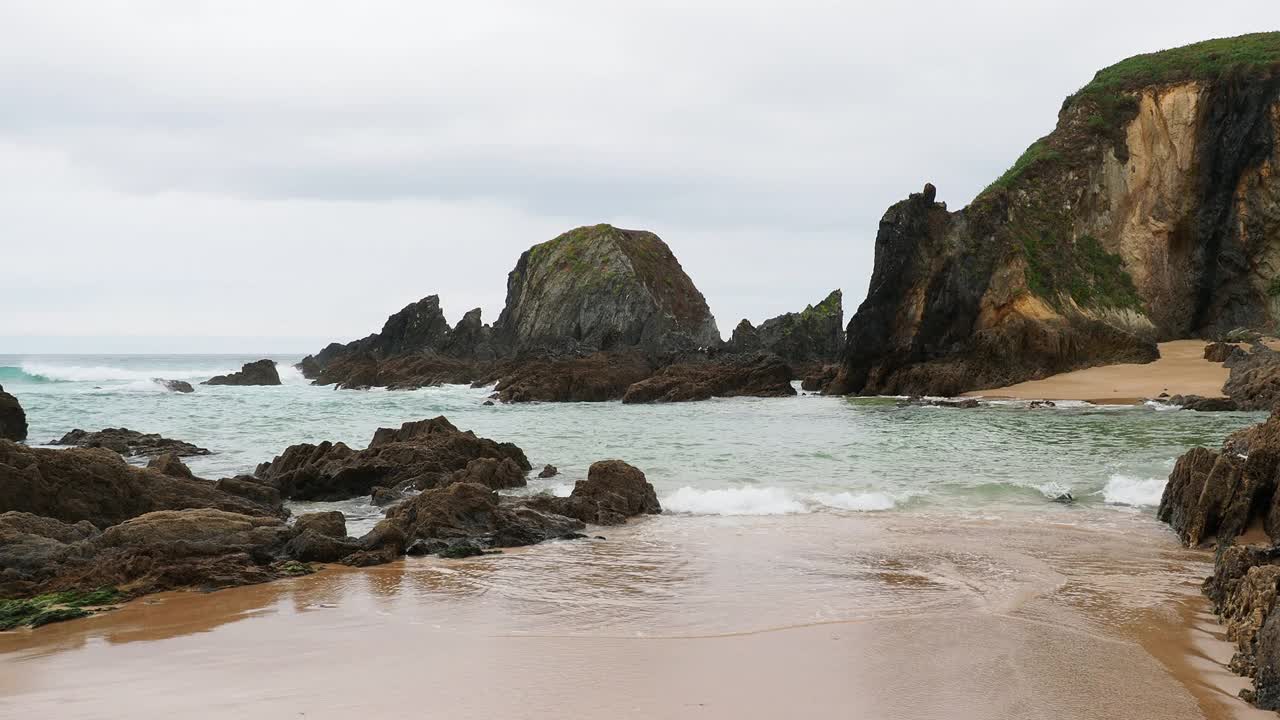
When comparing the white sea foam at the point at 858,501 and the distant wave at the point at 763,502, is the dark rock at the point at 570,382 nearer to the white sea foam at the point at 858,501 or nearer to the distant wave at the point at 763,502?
the distant wave at the point at 763,502

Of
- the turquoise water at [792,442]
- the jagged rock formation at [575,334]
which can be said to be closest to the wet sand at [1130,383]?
the turquoise water at [792,442]

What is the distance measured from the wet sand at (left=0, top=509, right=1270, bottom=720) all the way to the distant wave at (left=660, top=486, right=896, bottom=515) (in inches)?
115

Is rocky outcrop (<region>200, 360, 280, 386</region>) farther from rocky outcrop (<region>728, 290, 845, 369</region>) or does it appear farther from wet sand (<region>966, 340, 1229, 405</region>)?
wet sand (<region>966, 340, 1229, 405</region>)

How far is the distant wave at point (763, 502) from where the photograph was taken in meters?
12.0

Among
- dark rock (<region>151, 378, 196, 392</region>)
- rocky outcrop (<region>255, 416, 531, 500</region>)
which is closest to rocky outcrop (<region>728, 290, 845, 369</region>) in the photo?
dark rock (<region>151, 378, 196, 392</region>)

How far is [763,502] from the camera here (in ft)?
→ 40.1

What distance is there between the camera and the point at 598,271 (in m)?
68.8

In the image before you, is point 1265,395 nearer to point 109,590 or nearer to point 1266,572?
point 1266,572

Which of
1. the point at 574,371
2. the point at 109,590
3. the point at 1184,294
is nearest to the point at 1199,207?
the point at 1184,294

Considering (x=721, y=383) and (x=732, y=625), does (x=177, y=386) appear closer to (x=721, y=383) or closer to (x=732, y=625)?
(x=721, y=383)

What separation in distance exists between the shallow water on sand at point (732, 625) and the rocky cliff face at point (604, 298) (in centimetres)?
4647

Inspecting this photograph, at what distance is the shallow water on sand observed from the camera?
485 centimetres

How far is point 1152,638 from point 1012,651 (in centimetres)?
101

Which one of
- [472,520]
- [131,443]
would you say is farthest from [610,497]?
[131,443]
